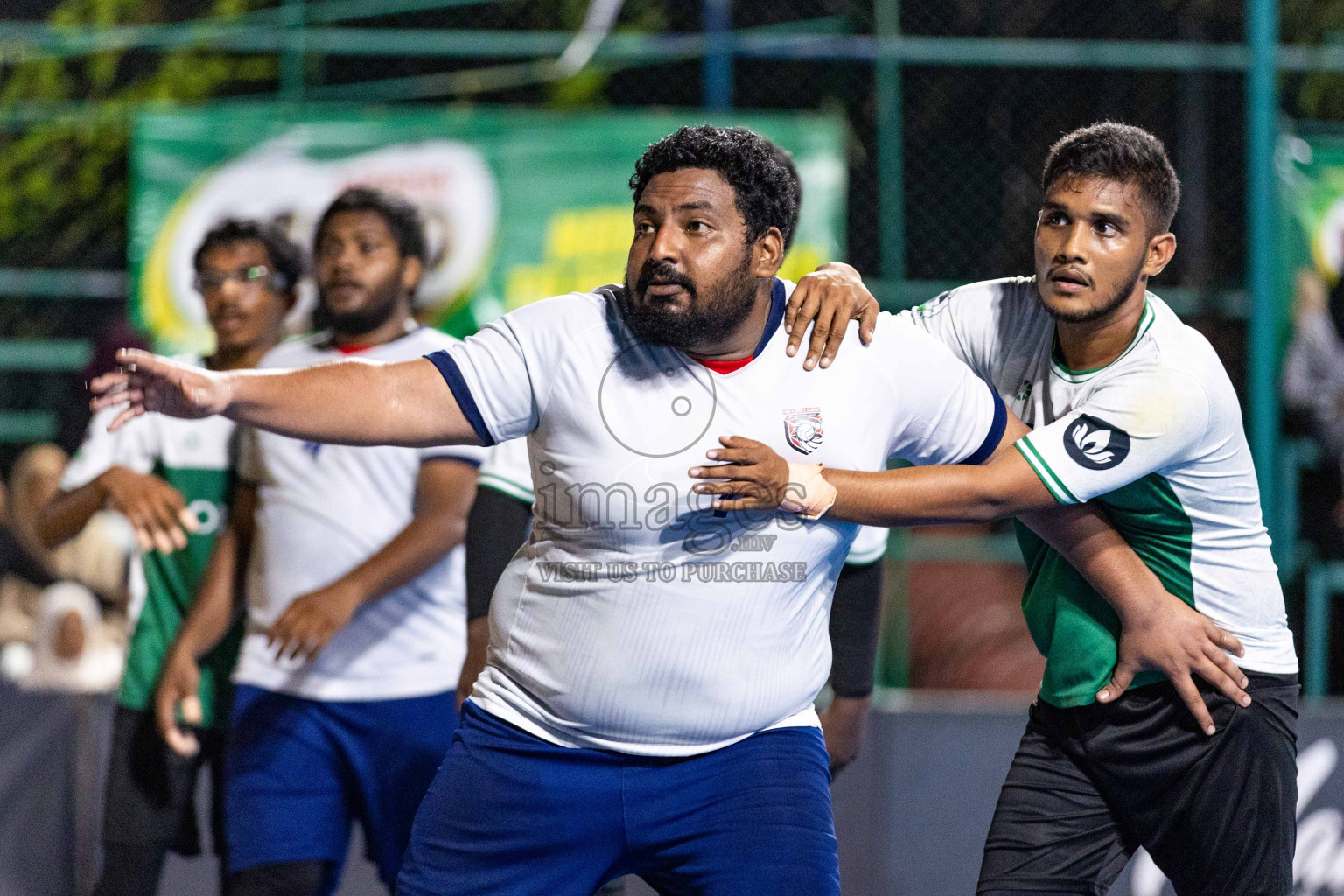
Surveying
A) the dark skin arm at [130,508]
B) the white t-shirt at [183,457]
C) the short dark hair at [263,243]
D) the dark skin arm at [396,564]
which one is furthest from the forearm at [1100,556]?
the short dark hair at [263,243]

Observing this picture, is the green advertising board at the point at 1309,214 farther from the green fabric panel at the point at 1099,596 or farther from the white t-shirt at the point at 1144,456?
the green fabric panel at the point at 1099,596

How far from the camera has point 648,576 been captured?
2.93m

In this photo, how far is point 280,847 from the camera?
4035 mm

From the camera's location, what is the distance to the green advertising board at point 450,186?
7.51m

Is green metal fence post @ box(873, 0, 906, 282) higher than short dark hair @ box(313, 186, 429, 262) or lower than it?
higher

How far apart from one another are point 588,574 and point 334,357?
1709 mm

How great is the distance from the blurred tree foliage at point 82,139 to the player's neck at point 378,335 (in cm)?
418

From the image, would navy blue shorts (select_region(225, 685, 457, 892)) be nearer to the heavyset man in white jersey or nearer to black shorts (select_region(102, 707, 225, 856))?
the heavyset man in white jersey

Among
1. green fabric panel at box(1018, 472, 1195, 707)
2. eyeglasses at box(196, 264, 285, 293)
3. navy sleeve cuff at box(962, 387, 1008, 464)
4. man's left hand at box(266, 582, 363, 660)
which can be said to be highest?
eyeglasses at box(196, 264, 285, 293)

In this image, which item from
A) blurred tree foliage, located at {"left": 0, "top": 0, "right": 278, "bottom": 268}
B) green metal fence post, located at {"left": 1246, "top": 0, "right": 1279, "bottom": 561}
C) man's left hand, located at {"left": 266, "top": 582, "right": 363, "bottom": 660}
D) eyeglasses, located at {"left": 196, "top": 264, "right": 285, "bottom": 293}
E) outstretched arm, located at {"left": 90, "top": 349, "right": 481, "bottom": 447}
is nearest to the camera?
outstretched arm, located at {"left": 90, "top": 349, "right": 481, "bottom": 447}

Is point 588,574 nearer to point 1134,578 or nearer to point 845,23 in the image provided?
point 1134,578

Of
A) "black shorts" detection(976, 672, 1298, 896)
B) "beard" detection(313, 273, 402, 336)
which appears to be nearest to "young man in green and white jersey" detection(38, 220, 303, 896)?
"beard" detection(313, 273, 402, 336)

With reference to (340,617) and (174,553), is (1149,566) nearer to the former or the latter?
(340,617)

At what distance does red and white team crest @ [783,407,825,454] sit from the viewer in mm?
2990
